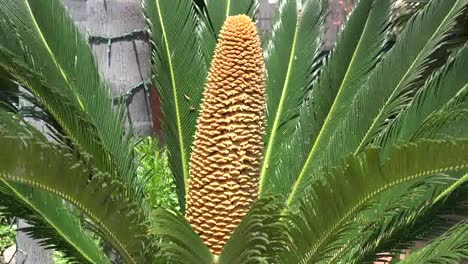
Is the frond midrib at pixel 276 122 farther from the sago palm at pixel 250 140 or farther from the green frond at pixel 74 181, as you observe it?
the green frond at pixel 74 181

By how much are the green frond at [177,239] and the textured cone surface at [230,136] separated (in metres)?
0.57

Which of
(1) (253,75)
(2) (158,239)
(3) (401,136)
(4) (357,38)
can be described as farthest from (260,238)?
(4) (357,38)

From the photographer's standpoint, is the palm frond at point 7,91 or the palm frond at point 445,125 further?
the palm frond at point 7,91

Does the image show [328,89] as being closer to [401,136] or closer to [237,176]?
[401,136]

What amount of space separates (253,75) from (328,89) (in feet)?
3.16

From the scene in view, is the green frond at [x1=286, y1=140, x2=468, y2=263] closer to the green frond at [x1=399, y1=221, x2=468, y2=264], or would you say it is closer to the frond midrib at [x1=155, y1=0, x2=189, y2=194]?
the green frond at [x1=399, y1=221, x2=468, y2=264]

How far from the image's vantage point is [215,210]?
353 centimetres

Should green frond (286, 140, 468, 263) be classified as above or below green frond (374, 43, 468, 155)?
below

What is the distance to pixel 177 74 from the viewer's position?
14.3 ft

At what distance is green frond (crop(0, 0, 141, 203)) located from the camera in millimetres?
3668

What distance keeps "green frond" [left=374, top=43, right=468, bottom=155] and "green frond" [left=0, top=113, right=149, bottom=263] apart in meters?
1.36

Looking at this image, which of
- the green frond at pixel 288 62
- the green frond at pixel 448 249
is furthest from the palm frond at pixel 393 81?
the green frond at pixel 448 249

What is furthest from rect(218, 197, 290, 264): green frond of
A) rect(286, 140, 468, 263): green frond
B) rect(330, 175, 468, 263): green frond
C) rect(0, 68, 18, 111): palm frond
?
rect(0, 68, 18, 111): palm frond

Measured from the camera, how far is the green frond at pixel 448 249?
301cm
